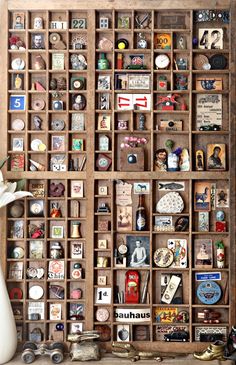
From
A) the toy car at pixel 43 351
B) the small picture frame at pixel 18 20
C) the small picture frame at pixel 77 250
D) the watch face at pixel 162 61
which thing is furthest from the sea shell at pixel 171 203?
the small picture frame at pixel 18 20

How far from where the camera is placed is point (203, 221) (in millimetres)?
3332

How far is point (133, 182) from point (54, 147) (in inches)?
20.7

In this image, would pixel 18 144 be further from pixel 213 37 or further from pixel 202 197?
pixel 213 37

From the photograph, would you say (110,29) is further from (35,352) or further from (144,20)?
(35,352)

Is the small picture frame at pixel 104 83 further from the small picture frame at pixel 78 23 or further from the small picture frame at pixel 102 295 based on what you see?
the small picture frame at pixel 102 295

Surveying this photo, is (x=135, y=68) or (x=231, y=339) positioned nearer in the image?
(x=231, y=339)

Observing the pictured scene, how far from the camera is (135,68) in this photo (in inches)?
131

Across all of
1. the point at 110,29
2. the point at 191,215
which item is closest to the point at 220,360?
the point at 191,215

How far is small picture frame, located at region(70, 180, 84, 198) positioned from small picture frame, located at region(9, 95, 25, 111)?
1.82 feet

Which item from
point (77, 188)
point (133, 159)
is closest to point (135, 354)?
point (77, 188)

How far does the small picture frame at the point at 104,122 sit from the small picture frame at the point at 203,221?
2.50 ft

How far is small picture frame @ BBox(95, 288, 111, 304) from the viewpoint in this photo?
3.32 meters

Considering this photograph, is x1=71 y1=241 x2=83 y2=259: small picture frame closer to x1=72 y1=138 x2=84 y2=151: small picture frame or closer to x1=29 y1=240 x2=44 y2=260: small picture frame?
x1=29 y1=240 x2=44 y2=260: small picture frame

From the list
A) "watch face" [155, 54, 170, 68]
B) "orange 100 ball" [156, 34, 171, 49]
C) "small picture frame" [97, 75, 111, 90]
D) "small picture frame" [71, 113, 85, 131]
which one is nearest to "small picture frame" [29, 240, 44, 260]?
"small picture frame" [71, 113, 85, 131]
